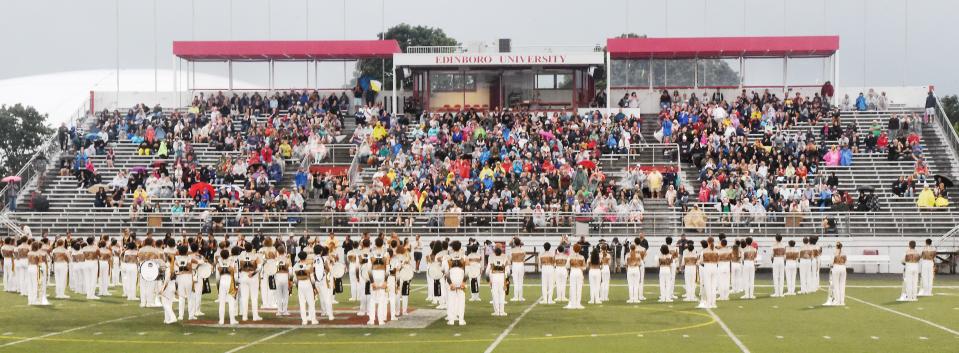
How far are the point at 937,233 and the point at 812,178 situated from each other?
233 inches

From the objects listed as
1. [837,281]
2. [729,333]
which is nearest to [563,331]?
[729,333]

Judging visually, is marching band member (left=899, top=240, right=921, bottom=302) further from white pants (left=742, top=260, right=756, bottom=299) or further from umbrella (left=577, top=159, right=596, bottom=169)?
umbrella (left=577, top=159, right=596, bottom=169)

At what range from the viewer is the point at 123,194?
162 feet

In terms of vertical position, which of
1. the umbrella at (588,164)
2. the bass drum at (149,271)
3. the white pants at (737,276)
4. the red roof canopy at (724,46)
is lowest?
the white pants at (737,276)

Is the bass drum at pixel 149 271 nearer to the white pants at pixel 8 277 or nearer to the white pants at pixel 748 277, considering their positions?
the white pants at pixel 8 277

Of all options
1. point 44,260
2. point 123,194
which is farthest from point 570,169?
point 44,260

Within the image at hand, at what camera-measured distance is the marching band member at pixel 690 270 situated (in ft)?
106

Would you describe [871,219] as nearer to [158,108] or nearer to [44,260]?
[44,260]

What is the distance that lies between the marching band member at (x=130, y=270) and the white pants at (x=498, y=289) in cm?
1018

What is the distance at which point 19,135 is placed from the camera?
81.4 metres

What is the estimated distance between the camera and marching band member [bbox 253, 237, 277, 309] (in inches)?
1115

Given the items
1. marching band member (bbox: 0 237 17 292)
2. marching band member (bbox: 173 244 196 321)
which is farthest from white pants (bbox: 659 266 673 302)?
marching band member (bbox: 0 237 17 292)

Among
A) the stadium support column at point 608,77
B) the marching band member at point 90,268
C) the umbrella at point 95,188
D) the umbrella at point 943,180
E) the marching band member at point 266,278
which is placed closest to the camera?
the marching band member at point 266,278

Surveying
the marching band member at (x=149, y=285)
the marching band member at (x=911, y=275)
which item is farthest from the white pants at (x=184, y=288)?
the marching band member at (x=911, y=275)
